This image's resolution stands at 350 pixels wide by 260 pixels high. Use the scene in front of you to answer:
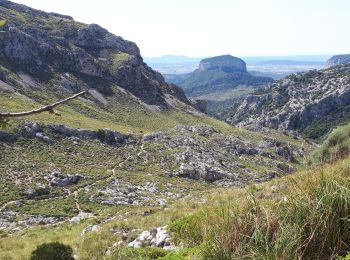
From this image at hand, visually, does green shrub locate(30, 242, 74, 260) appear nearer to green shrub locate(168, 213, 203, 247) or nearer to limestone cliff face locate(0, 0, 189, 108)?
green shrub locate(168, 213, 203, 247)

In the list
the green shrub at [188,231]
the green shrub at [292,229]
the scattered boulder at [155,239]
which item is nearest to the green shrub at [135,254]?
Answer: the green shrub at [188,231]

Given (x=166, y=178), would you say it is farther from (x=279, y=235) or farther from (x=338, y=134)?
(x=279, y=235)

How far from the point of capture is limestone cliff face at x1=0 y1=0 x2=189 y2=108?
132500 millimetres

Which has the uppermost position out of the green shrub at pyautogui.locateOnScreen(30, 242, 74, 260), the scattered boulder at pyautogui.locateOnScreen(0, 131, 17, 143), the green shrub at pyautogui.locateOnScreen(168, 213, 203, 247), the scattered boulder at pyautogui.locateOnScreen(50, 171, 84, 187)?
the green shrub at pyautogui.locateOnScreen(168, 213, 203, 247)

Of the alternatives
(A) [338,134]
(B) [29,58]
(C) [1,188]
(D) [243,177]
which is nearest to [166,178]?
(D) [243,177]

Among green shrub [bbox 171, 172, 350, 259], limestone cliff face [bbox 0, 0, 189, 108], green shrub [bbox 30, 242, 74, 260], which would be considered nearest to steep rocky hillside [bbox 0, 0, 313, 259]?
green shrub [bbox 30, 242, 74, 260]

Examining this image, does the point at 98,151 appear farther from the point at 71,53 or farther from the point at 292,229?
the point at 71,53

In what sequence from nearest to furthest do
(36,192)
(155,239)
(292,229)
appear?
(292,229)
(155,239)
(36,192)

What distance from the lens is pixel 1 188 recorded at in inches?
2056

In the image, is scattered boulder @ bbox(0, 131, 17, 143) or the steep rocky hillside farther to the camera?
scattered boulder @ bbox(0, 131, 17, 143)

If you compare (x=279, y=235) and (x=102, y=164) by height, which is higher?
(x=279, y=235)

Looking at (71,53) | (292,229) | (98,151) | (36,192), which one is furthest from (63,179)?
(71,53)

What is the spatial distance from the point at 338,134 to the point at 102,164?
48.9m

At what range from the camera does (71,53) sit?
5881 inches
